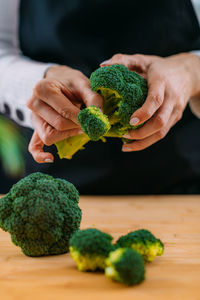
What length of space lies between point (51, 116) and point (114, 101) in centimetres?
21

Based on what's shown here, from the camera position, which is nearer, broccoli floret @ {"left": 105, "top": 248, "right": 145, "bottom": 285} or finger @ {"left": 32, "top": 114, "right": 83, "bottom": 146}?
broccoli floret @ {"left": 105, "top": 248, "right": 145, "bottom": 285}

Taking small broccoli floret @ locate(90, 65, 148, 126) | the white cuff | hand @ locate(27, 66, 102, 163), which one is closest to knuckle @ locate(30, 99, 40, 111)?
hand @ locate(27, 66, 102, 163)

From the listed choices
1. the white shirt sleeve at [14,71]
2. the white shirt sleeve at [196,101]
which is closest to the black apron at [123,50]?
the white shirt sleeve at [196,101]

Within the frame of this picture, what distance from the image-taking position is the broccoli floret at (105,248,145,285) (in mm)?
834

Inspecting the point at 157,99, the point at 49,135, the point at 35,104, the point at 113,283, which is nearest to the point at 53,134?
the point at 49,135

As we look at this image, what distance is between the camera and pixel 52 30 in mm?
1781

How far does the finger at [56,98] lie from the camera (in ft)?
3.92

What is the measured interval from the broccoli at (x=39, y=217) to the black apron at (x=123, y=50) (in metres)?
0.70

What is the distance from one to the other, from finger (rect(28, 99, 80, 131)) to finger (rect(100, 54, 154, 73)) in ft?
0.78

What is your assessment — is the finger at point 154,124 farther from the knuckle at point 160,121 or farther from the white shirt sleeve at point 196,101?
the white shirt sleeve at point 196,101

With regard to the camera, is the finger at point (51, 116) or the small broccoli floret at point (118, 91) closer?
the small broccoli floret at point (118, 91)

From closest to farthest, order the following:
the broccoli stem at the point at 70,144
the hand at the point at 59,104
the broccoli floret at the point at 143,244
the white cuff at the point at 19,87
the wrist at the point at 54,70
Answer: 1. the broccoli floret at the point at 143,244
2. the hand at the point at 59,104
3. the broccoli stem at the point at 70,144
4. the wrist at the point at 54,70
5. the white cuff at the point at 19,87

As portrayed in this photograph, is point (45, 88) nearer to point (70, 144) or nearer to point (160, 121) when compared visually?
point (70, 144)

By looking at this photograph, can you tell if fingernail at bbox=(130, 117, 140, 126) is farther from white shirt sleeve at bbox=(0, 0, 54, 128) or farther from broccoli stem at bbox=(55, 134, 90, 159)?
white shirt sleeve at bbox=(0, 0, 54, 128)
